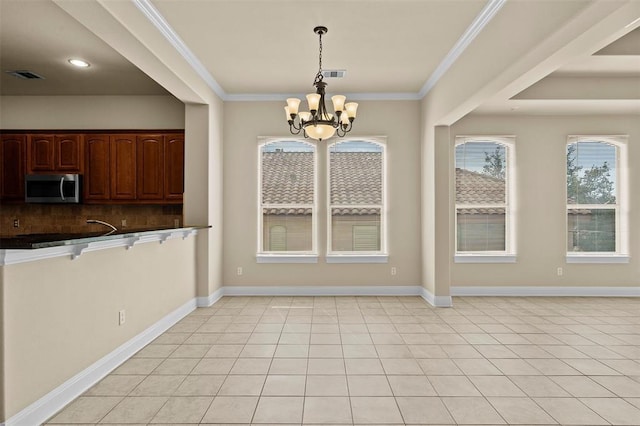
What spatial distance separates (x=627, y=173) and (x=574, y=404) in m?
4.90

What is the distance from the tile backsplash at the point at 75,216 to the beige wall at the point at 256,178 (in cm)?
94

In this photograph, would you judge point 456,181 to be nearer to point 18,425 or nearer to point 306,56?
point 306,56

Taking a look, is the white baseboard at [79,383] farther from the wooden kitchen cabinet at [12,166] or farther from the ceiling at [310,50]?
the wooden kitchen cabinet at [12,166]

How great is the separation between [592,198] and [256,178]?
17.0 feet

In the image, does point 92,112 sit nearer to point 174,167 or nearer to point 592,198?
point 174,167

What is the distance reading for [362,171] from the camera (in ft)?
19.2

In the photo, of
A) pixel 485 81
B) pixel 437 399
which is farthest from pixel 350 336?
pixel 485 81

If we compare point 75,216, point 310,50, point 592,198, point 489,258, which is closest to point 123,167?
point 75,216

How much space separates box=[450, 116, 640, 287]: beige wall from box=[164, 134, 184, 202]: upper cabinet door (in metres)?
4.72

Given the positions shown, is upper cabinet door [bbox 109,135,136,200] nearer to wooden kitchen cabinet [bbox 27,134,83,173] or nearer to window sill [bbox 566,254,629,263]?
wooden kitchen cabinet [bbox 27,134,83,173]

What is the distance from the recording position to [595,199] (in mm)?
5945

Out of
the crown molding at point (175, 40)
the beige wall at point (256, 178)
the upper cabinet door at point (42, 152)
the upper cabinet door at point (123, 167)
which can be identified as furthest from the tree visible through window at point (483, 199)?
the upper cabinet door at point (42, 152)

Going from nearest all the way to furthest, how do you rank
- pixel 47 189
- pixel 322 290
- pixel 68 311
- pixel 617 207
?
pixel 68 311
pixel 47 189
pixel 322 290
pixel 617 207

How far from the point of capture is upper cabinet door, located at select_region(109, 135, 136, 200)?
555 centimetres
